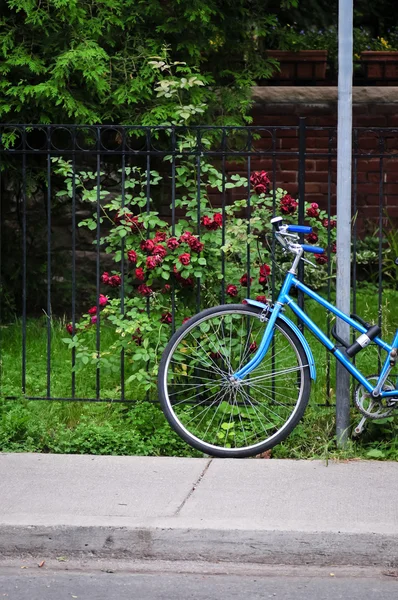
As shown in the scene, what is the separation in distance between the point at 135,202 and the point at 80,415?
49.1 inches

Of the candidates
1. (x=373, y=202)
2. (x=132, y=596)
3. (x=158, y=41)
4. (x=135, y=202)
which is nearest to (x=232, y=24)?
(x=158, y=41)

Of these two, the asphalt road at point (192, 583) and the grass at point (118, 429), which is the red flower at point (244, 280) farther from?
the asphalt road at point (192, 583)

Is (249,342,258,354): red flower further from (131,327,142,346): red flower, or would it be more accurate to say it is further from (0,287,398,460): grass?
(131,327,142,346): red flower

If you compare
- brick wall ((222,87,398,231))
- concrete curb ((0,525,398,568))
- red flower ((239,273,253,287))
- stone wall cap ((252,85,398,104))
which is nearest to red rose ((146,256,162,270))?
red flower ((239,273,253,287))

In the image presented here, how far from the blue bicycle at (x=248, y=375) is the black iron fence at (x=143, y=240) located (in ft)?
0.70

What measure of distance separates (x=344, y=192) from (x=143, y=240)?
1.18m

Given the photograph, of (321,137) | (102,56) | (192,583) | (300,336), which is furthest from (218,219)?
(321,137)

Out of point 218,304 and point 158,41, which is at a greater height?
point 158,41

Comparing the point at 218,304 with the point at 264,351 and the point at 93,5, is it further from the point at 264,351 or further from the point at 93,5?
the point at 93,5

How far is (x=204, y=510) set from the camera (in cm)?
459

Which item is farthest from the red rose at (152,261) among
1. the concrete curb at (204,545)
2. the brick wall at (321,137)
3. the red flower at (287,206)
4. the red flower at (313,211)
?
the brick wall at (321,137)

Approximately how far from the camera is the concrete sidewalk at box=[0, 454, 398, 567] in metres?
4.29

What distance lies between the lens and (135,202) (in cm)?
595

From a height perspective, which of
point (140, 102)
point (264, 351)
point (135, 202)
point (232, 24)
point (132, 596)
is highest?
point (232, 24)
